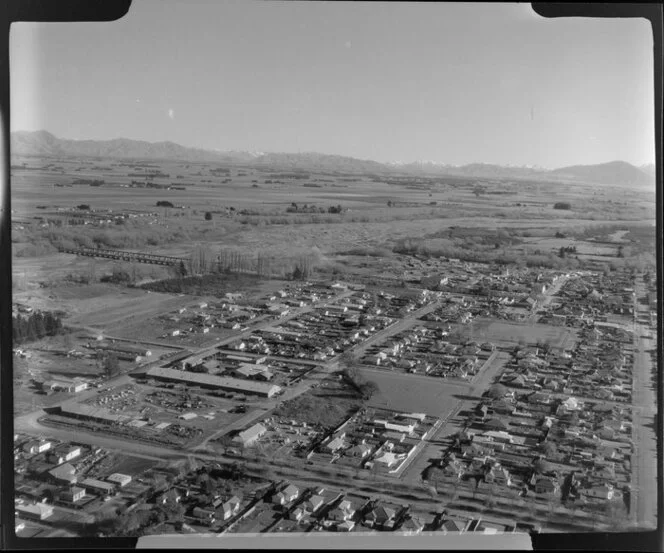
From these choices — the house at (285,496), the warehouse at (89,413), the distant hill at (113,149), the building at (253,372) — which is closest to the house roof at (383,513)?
the house at (285,496)

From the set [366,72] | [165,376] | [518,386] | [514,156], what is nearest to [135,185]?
[165,376]

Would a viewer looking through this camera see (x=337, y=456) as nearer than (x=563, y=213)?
Yes

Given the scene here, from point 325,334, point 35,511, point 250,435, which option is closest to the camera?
point 35,511

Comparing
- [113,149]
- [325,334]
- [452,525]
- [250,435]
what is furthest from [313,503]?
[113,149]

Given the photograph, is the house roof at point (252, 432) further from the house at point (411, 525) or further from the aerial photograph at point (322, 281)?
the house at point (411, 525)

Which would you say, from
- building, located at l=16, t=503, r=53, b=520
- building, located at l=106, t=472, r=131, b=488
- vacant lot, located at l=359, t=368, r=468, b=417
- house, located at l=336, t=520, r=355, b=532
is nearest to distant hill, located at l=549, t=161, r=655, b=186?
vacant lot, located at l=359, t=368, r=468, b=417

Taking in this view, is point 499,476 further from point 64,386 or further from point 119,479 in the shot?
point 64,386

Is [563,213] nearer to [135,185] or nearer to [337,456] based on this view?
[337,456]
